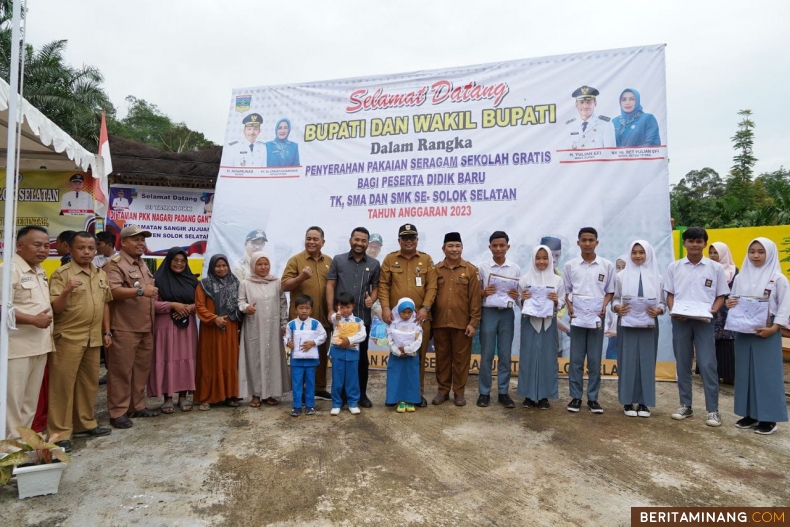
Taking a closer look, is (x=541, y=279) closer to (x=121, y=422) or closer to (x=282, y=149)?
(x=121, y=422)

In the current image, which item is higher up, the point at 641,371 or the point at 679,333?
the point at 679,333

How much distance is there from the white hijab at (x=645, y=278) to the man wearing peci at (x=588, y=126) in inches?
64.9

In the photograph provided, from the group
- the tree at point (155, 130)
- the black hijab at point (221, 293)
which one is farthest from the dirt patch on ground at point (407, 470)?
the tree at point (155, 130)

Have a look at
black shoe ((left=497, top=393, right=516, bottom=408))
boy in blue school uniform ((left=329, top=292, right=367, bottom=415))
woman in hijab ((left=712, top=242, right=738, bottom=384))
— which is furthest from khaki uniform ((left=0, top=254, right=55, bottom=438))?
woman in hijab ((left=712, top=242, right=738, bottom=384))

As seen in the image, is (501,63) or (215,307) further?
(501,63)

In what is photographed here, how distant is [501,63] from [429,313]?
3.15 meters

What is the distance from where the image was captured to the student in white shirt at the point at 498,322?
14.9 feet

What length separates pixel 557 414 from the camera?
4301mm

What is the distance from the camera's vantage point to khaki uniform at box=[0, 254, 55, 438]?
3068 millimetres

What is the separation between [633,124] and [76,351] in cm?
542

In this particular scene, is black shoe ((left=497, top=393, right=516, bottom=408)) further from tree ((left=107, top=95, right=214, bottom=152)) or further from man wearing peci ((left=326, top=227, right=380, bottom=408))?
tree ((left=107, top=95, right=214, bottom=152))

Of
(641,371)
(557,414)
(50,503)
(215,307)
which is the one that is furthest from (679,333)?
(50,503)

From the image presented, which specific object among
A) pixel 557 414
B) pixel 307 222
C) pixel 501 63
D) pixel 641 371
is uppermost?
pixel 501 63

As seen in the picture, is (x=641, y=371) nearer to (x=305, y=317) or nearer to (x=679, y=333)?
(x=679, y=333)
